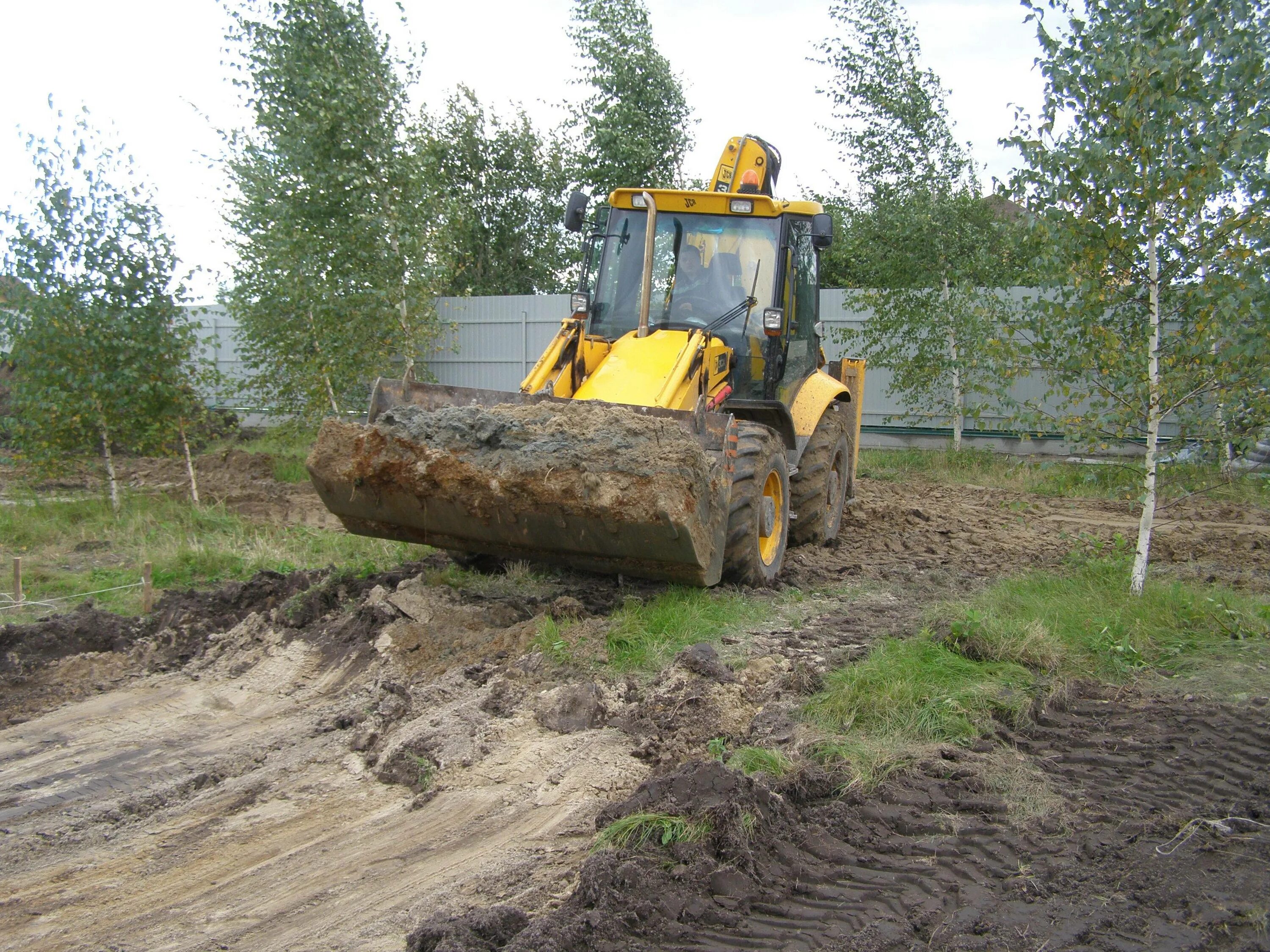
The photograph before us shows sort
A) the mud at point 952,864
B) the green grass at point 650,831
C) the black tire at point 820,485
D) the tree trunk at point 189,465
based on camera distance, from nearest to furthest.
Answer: the mud at point 952,864 < the green grass at point 650,831 < the black tire at point 820,485 < the tree trunk at point 189,465

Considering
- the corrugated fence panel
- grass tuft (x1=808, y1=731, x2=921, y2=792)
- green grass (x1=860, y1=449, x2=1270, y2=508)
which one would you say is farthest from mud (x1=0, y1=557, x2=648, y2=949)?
the corrugated fence panel

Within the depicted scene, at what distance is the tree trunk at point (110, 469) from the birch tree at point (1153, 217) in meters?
9.81

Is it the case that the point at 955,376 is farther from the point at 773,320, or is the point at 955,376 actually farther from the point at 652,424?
the point at 652,424

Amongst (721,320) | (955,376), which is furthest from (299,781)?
(955,376)

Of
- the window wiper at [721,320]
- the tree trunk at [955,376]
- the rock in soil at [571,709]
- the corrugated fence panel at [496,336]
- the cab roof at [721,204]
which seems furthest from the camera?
the corrugated fence panel at [496,336]

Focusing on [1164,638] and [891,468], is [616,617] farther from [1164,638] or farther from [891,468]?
[891,468]

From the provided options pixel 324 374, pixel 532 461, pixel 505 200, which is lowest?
pixel 532 461

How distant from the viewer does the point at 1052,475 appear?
13281mm

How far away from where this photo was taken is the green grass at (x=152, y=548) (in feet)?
28.2

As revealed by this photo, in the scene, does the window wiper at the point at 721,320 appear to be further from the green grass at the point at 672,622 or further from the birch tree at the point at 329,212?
the birch tree at the point at 329,212

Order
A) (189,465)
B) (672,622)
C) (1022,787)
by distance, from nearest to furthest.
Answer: (1022,787)
(672,622)
(189,465)

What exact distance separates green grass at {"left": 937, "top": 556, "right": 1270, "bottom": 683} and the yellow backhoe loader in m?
1.64

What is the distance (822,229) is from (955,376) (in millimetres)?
9381

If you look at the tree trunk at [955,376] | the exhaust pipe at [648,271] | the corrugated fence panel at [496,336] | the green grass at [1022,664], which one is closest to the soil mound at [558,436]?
the exhaust pipe at [648,271]
